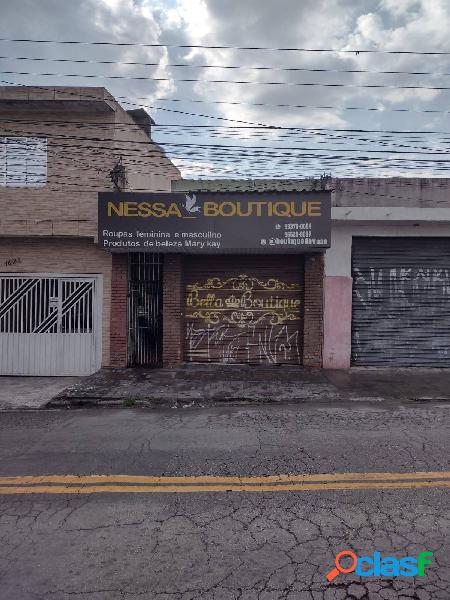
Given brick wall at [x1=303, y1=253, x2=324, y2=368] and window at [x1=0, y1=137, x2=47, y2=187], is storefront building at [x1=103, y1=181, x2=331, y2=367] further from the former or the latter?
window at [x1=0, y1=137, x2=47, y2=187]

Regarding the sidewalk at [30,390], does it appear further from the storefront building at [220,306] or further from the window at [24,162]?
the window at [24,162]

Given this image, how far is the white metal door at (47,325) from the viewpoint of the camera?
11.2m

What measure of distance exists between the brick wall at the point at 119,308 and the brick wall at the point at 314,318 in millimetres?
5029

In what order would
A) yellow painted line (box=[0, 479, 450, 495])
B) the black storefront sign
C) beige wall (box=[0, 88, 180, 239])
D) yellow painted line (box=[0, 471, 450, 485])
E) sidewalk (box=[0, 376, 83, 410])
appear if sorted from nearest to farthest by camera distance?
1. yellow painted line (box=[0, 479, 450, 495])
2. yellow painted line (box=[0, 471, 450, 485])
3. sidewalk (box=[0, 376, 83, 410])
4. the black storefront sign
5. beige wall (box=[0, 88, 180, 239])

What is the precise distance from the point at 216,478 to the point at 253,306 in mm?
7480

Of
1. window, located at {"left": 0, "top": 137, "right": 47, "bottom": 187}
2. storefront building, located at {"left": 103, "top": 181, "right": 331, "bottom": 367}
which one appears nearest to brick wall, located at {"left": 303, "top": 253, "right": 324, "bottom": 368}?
storefront building, located at {"left": 103, "top": 181, "right": 331, "bottom": 367}

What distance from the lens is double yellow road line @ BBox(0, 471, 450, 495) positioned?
184 inches

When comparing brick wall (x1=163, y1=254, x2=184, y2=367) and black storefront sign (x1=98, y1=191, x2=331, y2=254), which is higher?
black storefront sign (x1=98, y1=191, x2=331, y2=254)

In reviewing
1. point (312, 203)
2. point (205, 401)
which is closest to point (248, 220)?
point (312, 203)

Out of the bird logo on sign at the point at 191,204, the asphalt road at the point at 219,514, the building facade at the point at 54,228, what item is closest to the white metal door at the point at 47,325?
the building facade at the point at 54,228

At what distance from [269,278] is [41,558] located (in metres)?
9.50

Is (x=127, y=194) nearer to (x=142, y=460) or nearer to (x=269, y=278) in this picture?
(x=269, y=278)

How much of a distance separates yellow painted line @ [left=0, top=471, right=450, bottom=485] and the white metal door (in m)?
6.52

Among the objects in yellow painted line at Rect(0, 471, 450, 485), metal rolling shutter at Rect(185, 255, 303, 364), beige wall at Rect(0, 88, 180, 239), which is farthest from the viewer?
metal rolling shutter at Rect(185, 255, 303, 364)
